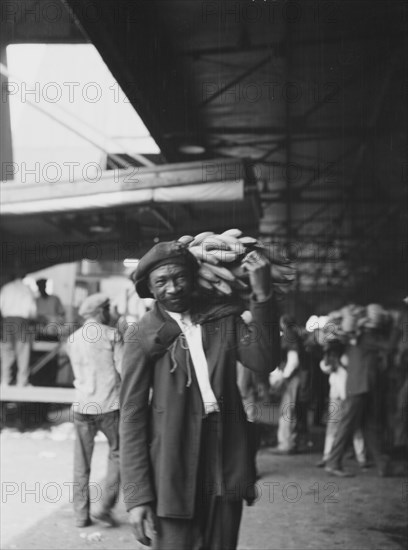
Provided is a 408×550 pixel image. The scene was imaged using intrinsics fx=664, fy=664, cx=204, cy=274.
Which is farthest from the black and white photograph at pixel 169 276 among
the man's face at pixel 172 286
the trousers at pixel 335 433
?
the trousers at pixel 335 433

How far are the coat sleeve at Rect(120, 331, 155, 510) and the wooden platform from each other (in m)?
0.98

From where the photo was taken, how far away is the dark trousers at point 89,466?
3.27 metres

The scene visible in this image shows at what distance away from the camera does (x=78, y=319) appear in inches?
124

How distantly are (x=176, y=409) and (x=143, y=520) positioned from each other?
0.38 meters

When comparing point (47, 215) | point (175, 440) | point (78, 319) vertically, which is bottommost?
point (175, 440)

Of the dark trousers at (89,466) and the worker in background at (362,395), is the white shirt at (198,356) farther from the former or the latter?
the worker in background at (362,395)

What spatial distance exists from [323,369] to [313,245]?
1024 centimetres

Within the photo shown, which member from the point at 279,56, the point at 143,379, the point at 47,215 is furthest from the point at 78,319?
the point at 279,56

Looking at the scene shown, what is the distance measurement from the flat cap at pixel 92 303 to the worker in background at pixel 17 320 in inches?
10.7

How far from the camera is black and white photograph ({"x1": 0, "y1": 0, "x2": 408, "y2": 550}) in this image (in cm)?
222

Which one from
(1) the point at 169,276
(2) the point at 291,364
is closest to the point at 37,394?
(1) the point at 169,276

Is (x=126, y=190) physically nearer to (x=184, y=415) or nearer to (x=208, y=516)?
(x=184, y=415)

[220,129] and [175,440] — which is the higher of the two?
[220,129]

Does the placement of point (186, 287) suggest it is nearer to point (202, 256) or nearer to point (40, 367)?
point (202, 256)
